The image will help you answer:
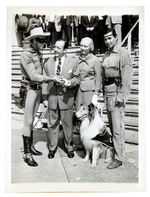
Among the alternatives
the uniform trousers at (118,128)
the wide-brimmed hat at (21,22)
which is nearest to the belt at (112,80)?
the uniform trousers at (118,128)

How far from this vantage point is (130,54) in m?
3.22

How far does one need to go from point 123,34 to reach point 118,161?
1.40 m

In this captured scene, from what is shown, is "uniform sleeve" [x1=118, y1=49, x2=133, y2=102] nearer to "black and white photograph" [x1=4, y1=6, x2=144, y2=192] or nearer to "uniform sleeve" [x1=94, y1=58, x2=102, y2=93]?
"black and white photograph" [x1=4, y1=6, x2=144, y2=192]

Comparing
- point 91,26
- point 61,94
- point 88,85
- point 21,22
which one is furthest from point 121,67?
point 21,22

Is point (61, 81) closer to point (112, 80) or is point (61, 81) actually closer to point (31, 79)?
point (31, 79)

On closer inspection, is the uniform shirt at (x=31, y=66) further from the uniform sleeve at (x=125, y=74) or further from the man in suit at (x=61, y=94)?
the uniform sleeve at (x=125, y=74)

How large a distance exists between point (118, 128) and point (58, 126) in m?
0.66

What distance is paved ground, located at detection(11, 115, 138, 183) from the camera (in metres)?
3.15

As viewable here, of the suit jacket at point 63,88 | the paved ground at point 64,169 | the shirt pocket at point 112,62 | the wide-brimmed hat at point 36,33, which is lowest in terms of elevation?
the paved ground at point 64,169

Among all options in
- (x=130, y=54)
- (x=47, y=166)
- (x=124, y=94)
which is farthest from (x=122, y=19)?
(x=47, y=166)

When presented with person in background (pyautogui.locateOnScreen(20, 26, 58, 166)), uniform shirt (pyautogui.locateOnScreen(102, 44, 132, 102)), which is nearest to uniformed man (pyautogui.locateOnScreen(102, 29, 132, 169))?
uniform shirt (pyautogui.locateOnScreen(102, 44, 132, 102))

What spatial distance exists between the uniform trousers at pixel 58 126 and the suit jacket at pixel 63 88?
68mm

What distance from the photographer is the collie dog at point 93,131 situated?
3121mm
